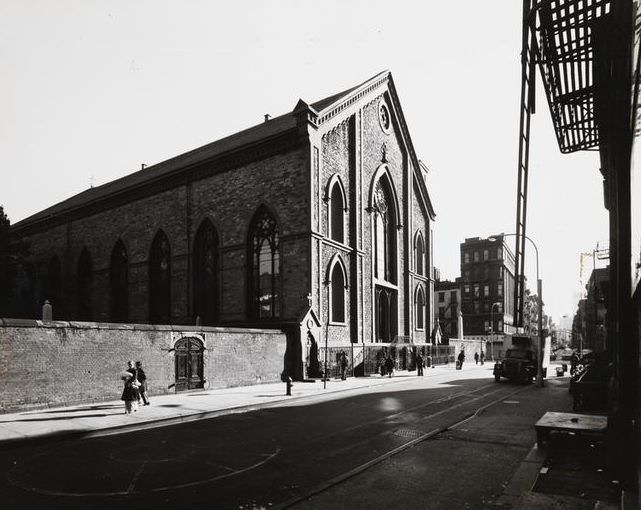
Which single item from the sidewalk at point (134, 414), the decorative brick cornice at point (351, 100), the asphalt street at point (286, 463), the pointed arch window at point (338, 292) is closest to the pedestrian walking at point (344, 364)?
the pointed arch window at point (338, 292)

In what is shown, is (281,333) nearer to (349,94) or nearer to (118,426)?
(118,426)

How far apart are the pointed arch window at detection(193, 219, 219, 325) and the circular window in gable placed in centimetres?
1403

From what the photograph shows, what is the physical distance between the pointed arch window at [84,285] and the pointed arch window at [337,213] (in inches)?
788

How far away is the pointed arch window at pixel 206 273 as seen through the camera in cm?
2884

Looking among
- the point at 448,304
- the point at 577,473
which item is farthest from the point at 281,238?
the point at 448,304

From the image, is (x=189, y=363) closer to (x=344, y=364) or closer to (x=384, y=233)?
(x=344, y=364)

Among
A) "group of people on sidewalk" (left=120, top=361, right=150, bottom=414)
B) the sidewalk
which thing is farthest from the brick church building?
"group of people on sidewalk" (left=120, top=361, right=150, bottom=414)

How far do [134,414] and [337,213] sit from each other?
1806 cm

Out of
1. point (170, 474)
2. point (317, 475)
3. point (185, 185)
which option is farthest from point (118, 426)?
point (185, 185)

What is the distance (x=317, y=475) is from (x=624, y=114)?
20.3 feet

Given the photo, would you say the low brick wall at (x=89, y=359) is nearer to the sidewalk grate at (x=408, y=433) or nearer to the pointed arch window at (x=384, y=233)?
the sidewalk grate at (x=408, y=433)

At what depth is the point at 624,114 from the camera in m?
5.33

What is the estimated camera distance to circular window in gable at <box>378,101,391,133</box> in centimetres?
3424

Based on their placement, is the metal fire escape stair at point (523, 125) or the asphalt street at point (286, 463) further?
the asphalt street at point (286, 463)
